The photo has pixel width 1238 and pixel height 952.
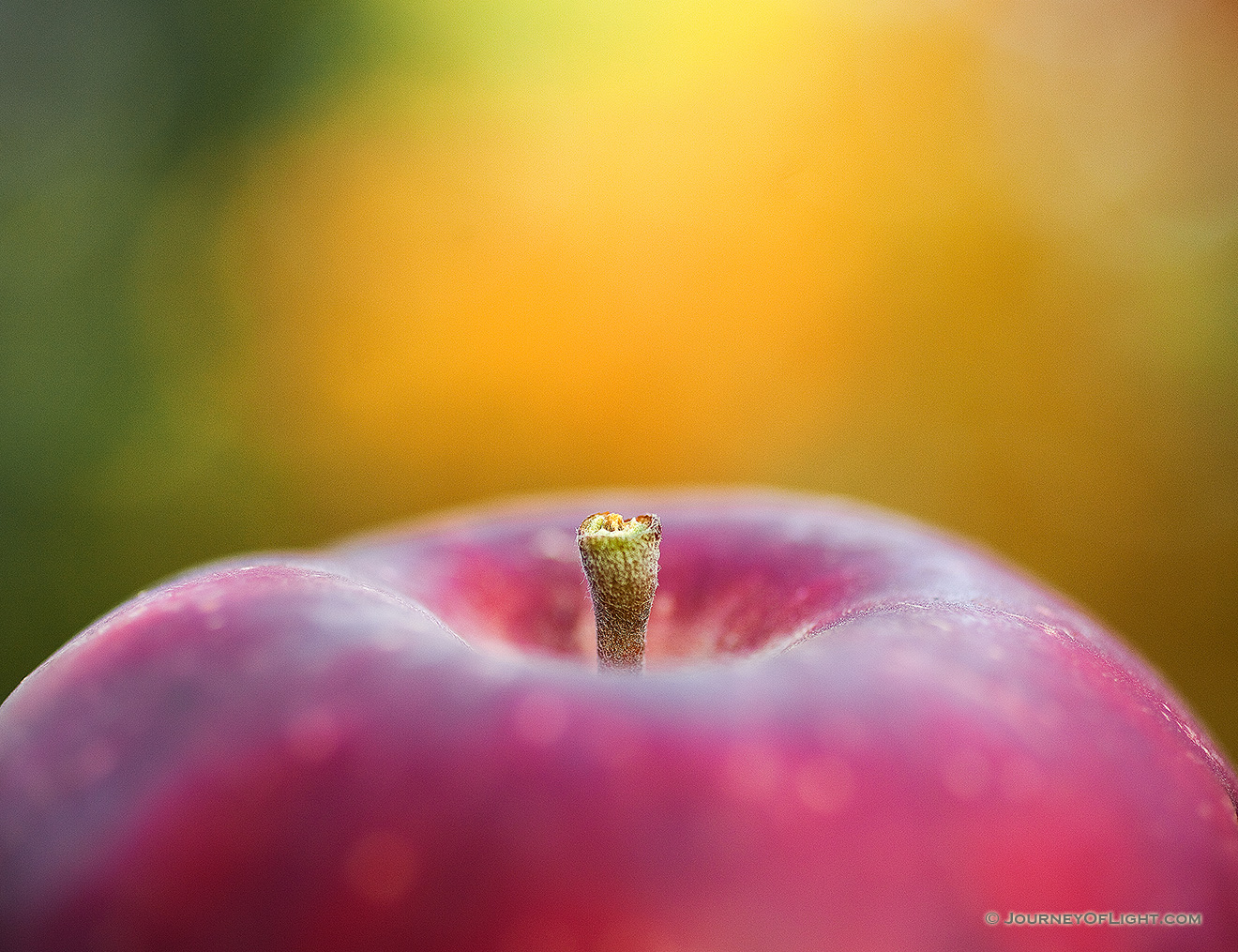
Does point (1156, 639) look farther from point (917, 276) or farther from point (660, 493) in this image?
point (660, 493)

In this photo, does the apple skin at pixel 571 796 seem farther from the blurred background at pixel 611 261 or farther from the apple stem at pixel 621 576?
the blurred background at pixel 611 261

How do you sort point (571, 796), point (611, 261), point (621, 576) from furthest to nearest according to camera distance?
point (611, 261), point (621, 576), point (571, 796)

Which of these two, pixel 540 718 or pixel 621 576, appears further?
pixel 621 576

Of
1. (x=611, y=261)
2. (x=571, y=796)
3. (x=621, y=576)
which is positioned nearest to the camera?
(x=571, y=796)

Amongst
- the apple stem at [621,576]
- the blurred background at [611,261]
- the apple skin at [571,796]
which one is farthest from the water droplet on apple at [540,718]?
the blurred background at [611,261]

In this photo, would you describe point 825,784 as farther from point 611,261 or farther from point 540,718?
point 611,261

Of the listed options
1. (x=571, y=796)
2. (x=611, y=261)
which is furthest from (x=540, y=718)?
(x=611, y=261)

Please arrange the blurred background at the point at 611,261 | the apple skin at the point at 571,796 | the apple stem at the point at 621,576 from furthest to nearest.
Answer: the blurred background at the point at 611,261
the apple stem at the point at 621,576
the apple skin at the point at 571,796

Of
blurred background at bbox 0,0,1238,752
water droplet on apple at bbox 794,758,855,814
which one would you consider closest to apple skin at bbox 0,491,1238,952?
water droplet on apple at bbox 794,758,855,814
